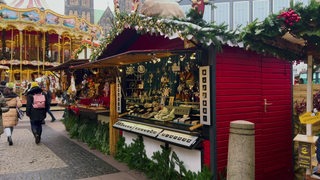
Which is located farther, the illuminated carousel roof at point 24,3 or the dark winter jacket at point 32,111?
the illuminated carousel roof at point 24,3

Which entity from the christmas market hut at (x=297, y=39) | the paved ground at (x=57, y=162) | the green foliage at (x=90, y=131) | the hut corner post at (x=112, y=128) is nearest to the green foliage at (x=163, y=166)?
the paved ground at (x=57, y=162)

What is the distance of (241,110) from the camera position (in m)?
5.23

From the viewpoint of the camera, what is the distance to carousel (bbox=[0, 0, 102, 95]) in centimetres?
2433

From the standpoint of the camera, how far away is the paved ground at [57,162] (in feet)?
20.2

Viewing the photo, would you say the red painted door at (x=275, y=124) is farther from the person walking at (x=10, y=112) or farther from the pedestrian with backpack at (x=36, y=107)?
the person walking at (x=10, y=112)

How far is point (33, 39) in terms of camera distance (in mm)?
27797

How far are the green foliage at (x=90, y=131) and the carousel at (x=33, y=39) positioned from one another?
1226cm

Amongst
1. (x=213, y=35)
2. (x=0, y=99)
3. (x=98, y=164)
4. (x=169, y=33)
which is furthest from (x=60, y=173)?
(x=213, y=35)

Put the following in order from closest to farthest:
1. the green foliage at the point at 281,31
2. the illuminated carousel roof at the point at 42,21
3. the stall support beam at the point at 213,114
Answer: the green foliage at the point at 281,31, the stall support beam at the point at 213,114, the illuminated carousel roof at the point at 42,21

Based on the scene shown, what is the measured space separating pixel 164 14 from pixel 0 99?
172 inches

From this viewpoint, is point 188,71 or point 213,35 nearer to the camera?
point 213,35

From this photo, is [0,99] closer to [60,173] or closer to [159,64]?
[60,173]

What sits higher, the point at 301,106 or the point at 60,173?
the point at 301,106

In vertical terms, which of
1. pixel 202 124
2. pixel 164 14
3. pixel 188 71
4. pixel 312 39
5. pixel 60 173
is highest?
pixel 164 14
